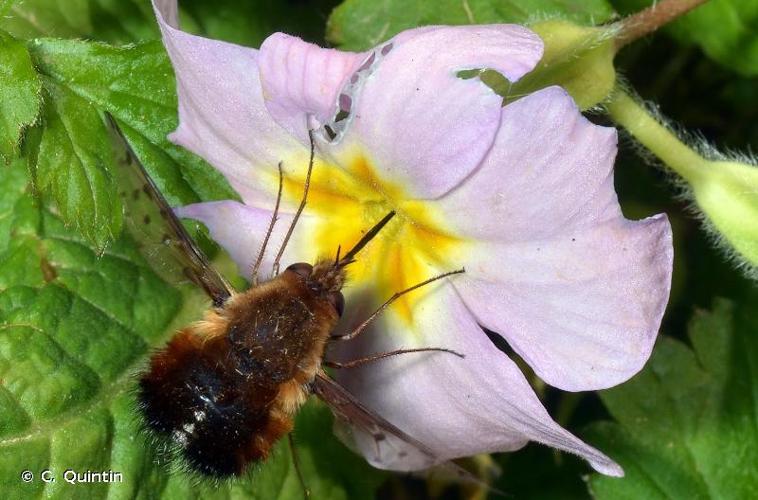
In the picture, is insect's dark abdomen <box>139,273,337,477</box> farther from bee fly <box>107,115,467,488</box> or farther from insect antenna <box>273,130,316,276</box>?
insect antenna <box>273,130,316,276</box>

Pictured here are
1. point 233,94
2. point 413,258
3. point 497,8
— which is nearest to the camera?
point 233,94

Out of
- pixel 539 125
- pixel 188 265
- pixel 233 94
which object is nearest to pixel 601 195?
pixel 539 125

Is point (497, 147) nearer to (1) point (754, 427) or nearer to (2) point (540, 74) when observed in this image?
(2) point (540, 74)

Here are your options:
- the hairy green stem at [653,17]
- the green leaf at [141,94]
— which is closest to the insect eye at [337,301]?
the green leaf at [141,94]

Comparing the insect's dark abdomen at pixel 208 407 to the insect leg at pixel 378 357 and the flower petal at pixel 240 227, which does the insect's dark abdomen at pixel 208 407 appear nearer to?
the insect leg at pixel 378 357

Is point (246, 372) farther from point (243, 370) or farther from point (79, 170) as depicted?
point (79, 170)

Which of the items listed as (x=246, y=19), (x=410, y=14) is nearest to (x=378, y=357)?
(x=410, y=14)
